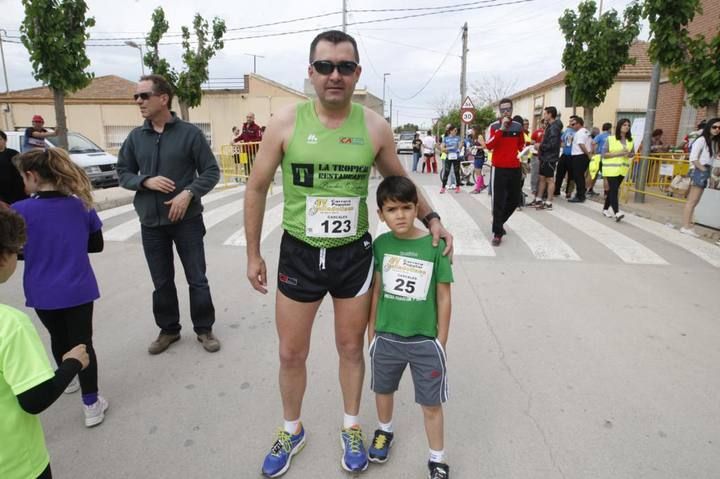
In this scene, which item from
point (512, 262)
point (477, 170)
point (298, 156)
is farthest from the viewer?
point (477, 170)

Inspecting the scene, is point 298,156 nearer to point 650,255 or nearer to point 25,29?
point 650,255

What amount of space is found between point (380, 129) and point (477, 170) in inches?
444

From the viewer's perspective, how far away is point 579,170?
1072cm

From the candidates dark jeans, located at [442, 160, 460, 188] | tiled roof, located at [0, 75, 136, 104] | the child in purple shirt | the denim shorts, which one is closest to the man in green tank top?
the child in purple shirt

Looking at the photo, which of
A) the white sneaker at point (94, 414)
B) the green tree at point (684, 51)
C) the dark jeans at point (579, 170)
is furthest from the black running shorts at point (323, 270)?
the dark jeans at point (579, 170)

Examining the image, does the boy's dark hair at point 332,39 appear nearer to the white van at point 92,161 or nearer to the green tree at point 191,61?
the white van at point 92,161

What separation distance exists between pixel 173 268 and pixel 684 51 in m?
10.1

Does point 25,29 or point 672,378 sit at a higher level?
point 25,29

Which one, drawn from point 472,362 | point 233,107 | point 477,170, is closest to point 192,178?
point 472,362

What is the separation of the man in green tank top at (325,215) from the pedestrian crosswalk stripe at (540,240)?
4.58m

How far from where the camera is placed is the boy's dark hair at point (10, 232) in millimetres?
1543

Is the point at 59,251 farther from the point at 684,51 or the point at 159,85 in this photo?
the point at 684,51

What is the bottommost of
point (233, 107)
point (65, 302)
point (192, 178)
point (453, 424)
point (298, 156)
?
point (453, 424)

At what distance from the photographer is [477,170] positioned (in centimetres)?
1298
